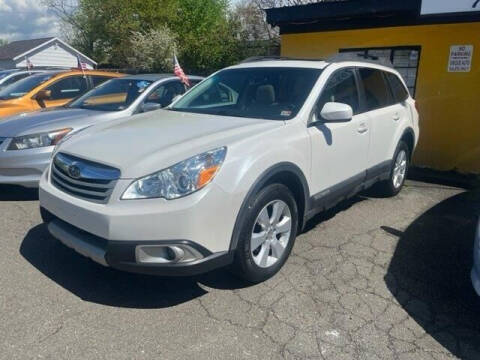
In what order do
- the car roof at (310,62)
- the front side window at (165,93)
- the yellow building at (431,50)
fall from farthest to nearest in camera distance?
the yellow building at (431,50) < the front side window at (165,93) < the car roof at (310,62)

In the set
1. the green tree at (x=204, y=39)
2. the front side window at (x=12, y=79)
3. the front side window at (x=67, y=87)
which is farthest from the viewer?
the green tree at (x=204, y=39)

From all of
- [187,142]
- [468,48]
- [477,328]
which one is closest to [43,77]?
[187,142]

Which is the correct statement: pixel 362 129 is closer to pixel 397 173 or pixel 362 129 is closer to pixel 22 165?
pixel 397 173

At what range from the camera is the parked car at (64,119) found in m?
4.82

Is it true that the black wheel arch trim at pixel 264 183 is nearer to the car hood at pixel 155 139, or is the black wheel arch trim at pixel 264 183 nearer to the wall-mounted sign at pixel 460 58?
the car hood at pixel 155 139

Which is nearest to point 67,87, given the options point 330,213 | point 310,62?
point 310,62

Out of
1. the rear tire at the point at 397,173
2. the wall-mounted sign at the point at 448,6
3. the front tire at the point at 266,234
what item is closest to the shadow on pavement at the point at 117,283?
the front tire at the point at 266,234

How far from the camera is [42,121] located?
517 cm

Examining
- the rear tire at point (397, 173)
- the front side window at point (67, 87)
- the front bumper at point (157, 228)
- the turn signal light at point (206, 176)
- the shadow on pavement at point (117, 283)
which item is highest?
the front side window at point (67, 87)

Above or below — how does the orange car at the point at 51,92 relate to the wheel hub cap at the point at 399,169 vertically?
above

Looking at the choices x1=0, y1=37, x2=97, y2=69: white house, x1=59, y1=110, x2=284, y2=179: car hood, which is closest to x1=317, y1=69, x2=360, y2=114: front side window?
x1=59, y1=110, x2=284, y2=179: car hood

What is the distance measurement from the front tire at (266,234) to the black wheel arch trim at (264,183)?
0.04 metres

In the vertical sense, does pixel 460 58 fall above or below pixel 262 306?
above

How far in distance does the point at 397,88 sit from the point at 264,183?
10.9 feet
